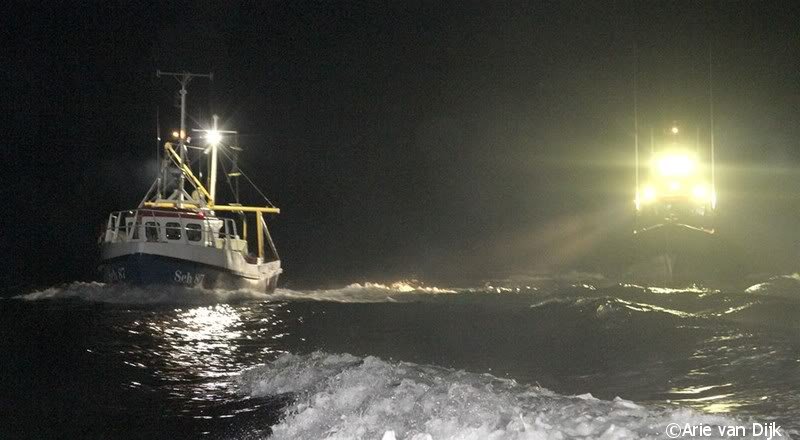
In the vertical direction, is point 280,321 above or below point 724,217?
below

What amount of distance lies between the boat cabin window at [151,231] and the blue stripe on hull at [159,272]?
137 cm

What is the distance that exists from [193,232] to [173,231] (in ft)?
2.15

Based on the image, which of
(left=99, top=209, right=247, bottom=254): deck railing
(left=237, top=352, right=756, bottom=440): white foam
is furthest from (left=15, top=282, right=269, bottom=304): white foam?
(left=237, top=352, right=756, bottom=440): white foam

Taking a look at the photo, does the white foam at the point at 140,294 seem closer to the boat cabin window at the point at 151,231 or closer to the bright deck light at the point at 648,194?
the boat cabin window at the point at 151,231

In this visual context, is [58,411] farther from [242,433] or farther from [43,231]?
[43,231]

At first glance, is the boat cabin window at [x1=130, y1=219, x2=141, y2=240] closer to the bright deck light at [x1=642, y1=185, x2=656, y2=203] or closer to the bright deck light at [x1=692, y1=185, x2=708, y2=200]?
A: the bright deck light at [x1=642, y1=185, x2=656, y2=203]

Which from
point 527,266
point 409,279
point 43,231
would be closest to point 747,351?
point 409,279

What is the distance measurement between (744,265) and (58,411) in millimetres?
30832

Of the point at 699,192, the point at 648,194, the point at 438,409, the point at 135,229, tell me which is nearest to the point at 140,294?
the point at 135,229

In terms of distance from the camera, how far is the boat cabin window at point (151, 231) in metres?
25.2

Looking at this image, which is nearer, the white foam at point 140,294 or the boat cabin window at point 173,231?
the white foam at point 140,294

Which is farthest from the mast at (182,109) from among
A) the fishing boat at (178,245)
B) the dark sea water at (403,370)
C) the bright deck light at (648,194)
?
the bright deck light at (648,194)

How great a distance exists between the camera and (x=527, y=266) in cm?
4959

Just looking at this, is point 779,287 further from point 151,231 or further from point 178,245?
point 151,231
